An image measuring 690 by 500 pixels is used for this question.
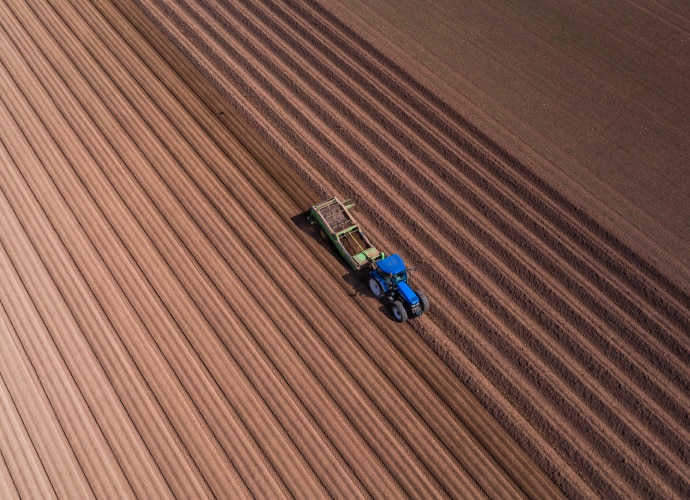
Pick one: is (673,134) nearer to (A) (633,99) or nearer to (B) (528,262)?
(A) (633,99)

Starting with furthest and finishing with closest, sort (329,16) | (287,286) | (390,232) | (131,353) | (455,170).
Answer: (329,16)
(455,170)
(390,232)
(287,286)
(131,353)

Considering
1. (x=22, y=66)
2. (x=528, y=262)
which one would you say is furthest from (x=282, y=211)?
(x=22, y=66)

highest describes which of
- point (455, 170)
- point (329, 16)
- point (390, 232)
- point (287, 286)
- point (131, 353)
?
point (329, 16)

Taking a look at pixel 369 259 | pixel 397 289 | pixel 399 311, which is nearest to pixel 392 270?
pixel 397 289

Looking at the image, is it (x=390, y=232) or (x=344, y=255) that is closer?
(x=344, y=255)

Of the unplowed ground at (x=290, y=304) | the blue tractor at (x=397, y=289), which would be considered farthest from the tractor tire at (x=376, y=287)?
the unplowed ground at (x=290, y=304)

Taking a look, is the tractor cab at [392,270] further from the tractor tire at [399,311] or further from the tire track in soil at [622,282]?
the tire track in soil at [622,282]

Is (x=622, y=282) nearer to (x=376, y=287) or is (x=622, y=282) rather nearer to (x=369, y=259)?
(x=376, y=287)
